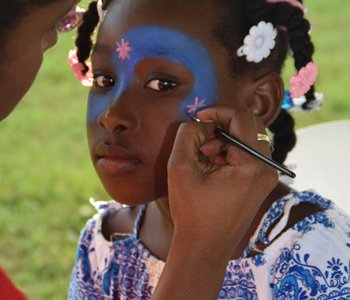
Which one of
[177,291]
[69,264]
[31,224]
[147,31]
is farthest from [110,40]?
[31,224]

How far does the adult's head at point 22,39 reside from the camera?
1.04m

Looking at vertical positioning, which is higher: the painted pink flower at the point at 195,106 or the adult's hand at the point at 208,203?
the painted pink flower at the point at 195,106

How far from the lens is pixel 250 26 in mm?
1474

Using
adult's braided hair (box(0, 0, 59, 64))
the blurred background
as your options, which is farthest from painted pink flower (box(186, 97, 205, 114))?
the blurred background

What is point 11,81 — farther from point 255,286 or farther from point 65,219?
point 65,219

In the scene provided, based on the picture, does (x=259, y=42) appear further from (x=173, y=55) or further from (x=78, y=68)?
(x=78, y=68)

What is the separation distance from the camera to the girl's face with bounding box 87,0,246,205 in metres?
1.42

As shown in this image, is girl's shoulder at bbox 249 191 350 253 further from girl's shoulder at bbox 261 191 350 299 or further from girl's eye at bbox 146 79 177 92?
girl's eye at bbox 146 79 177 92

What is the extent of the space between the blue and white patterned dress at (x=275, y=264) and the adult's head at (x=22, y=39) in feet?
1.86

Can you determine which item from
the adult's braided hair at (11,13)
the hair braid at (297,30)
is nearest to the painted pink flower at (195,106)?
the hair braid at (297,30)

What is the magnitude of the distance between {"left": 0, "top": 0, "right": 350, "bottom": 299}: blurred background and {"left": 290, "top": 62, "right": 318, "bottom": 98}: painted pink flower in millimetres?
835

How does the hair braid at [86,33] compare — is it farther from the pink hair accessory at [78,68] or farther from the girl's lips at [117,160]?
the girl's lips at [117,160]

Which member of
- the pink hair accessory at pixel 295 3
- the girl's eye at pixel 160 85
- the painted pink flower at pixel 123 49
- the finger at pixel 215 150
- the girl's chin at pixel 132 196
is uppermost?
the pink hair accessory at pixel 295 3

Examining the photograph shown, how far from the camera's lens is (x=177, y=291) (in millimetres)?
1214
